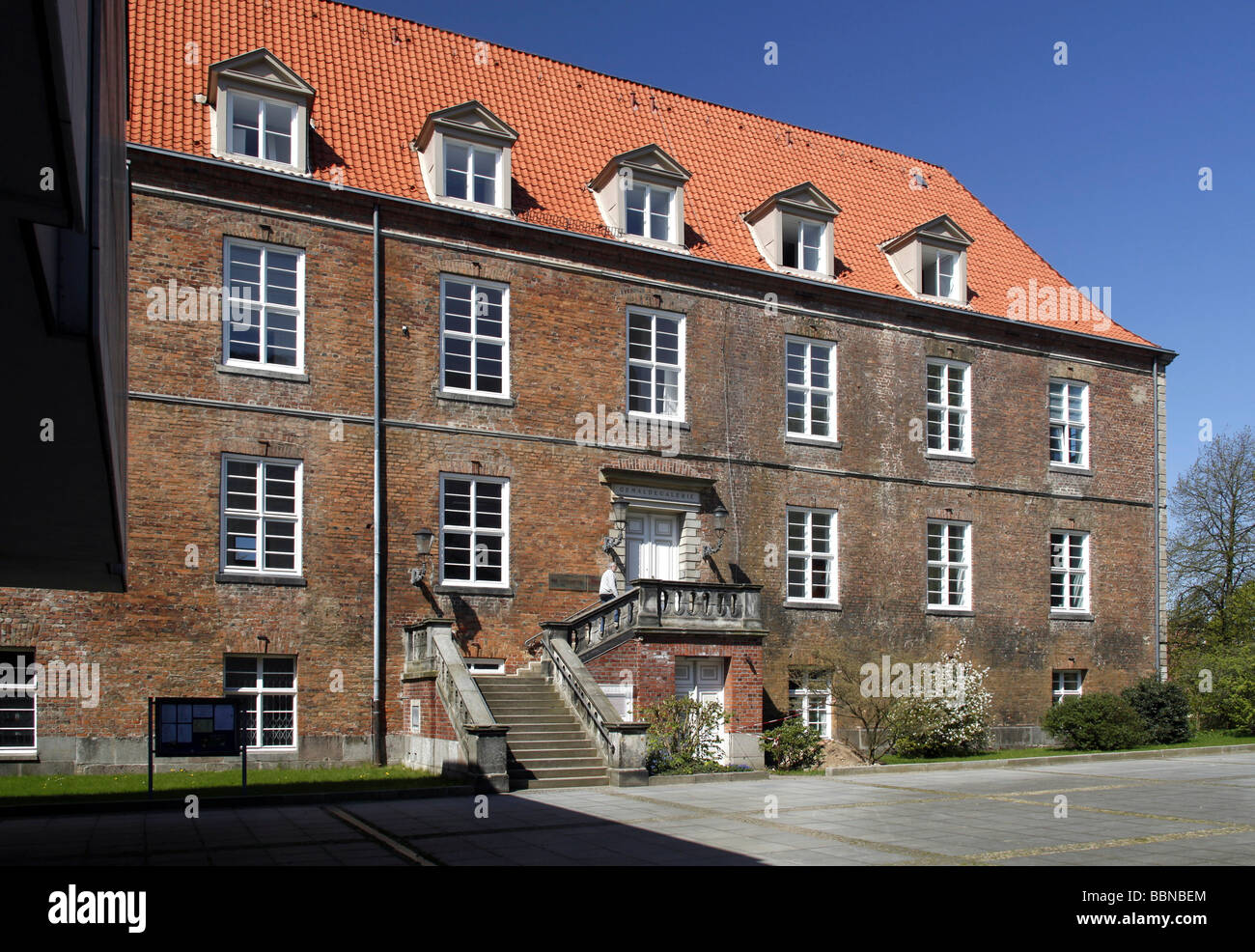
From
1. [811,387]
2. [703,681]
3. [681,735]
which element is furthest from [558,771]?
[811,387]

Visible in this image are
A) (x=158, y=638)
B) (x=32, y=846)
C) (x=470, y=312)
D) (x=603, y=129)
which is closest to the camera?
(x=32, y=846)

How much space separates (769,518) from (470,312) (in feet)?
25.7

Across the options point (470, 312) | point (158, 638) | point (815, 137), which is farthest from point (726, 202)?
point (158, 638)

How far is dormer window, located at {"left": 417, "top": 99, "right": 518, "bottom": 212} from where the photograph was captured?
23312 millimetres

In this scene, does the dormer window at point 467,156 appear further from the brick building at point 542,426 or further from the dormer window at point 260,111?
the dormer window at point 260,111

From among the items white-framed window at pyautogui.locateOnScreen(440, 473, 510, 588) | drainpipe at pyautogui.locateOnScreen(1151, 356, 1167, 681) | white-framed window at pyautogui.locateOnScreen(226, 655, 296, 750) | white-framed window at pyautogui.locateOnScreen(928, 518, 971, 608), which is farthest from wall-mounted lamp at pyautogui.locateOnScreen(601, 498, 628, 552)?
drainpipe at pyautogui.locateOnScreen(1151, 356, 1167, 681)

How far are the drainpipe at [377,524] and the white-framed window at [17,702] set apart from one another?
5.37 m

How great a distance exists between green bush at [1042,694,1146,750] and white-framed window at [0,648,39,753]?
20.6 metres

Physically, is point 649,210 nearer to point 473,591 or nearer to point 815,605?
point 473,591

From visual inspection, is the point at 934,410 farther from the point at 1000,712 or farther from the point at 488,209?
the point at 488,209

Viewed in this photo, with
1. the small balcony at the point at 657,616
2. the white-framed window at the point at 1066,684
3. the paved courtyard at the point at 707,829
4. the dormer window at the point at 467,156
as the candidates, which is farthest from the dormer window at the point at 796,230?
the paved courtyard at the point at 707,829

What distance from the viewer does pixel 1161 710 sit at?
2816 centimetres

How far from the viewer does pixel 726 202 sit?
1111 inches

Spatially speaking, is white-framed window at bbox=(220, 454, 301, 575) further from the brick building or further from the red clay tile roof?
the red clay tile roof
